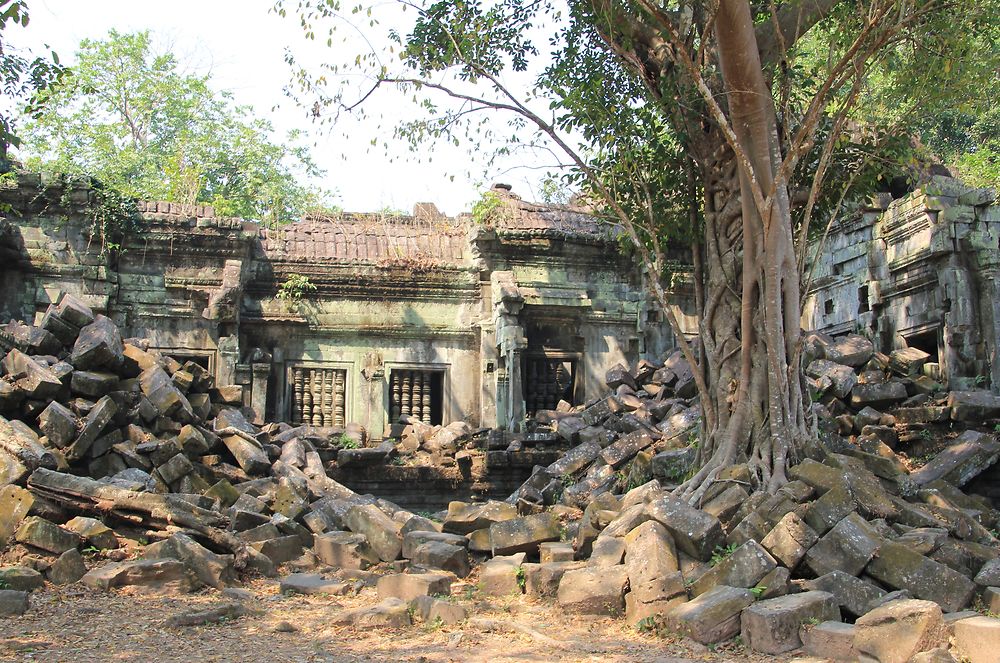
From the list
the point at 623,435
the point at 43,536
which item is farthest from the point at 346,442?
the point at 43,536

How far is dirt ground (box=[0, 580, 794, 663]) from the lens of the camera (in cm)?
475

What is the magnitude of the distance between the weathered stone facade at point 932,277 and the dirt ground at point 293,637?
7.39m

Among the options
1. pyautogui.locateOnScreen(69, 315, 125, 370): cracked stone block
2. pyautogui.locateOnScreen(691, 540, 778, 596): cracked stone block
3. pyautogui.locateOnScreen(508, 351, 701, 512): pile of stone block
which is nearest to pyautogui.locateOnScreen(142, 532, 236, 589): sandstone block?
pyautogui.locateOnScreen(508, 351, 701, 512): pile of stone block

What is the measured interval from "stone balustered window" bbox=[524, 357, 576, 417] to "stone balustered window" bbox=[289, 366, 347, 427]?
8.21 feet

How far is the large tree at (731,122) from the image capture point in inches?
267

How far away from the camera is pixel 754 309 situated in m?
7.07

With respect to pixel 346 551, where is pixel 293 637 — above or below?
below

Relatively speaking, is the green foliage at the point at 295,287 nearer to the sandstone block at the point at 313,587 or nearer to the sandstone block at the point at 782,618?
the sandstone block at the point at 313,587

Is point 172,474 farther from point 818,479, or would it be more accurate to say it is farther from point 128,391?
point 818,479

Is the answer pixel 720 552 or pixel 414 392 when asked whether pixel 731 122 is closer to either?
pixel 720 552

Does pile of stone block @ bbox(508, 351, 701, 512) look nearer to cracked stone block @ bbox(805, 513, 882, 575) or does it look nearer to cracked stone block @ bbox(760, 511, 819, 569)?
cracked stone block @ bbox(760, 511, 819, 569)

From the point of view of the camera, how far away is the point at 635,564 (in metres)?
5.70

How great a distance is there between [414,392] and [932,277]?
684 cm

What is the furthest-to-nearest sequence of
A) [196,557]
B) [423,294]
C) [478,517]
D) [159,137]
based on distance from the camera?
[159,137] → [423,294] → [478,517] → [196,557]
